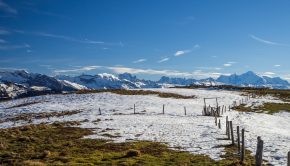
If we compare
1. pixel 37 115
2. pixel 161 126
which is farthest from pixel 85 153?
pixel 37 115

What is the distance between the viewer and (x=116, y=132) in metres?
43.9

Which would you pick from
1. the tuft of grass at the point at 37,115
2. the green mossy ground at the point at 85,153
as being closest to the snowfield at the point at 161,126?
the green mossy ground at the point at 85,153

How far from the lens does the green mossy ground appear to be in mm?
27609

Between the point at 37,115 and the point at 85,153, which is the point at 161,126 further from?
→ the point at 37,115

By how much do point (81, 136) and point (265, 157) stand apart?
20187mm

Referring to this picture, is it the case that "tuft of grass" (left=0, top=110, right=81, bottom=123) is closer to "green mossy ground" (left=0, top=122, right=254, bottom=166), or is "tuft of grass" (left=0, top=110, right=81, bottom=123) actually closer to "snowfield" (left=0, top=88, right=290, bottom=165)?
"snowfield" (left=0, top=88, right=290, bottom=165)

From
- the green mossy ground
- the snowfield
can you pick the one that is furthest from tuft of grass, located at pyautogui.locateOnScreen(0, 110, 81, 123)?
the green mossy ground

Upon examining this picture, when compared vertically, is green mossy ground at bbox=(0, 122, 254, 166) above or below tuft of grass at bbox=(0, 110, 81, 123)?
below

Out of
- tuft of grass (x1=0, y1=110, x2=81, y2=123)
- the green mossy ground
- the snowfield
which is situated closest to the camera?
the green mossy ground

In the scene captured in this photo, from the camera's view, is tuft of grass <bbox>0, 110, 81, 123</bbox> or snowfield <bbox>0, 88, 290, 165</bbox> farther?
tuft of grass <bbox>0, 110, 81, 123</bbox>

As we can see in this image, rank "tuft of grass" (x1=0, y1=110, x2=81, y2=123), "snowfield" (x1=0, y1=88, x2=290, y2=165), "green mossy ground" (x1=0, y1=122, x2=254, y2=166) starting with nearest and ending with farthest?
"green mossy ground" (x1=0, y1=122, x2=254, y2=166) < "snowfield" (x1=0, y1=88, x2=290, y2=165) < "tuft of grass" (x1=0, y1=110, x2=81, y2=123)

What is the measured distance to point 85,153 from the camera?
31.3 metres

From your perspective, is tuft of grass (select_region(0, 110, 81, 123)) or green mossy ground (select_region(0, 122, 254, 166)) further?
tuft of grass (select_region(0, 110, 81, 123))

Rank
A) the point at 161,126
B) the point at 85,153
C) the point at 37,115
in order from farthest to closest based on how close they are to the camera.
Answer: the point at 37,115, the point at 161,126, the point at 85,153
